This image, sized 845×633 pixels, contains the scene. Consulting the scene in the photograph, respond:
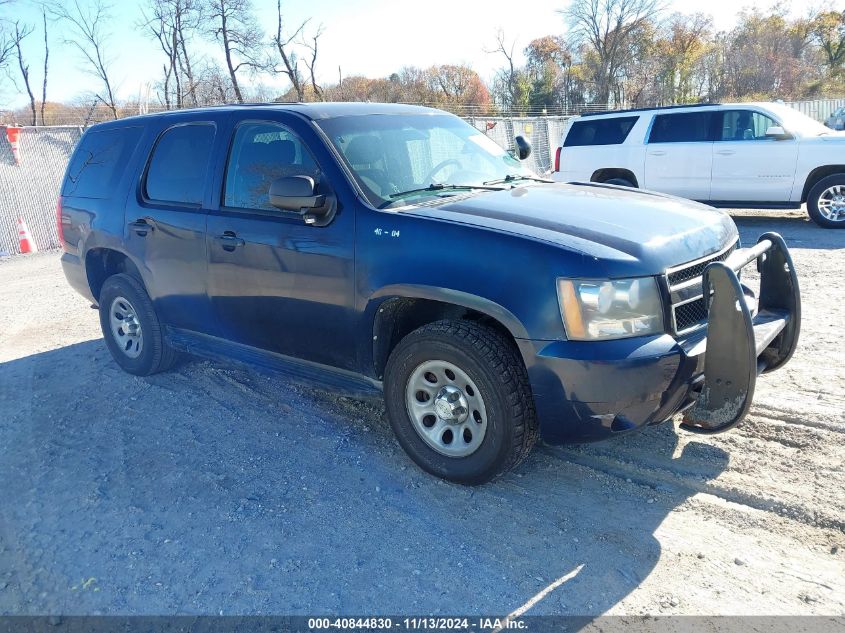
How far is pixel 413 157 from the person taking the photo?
4113 millimetres

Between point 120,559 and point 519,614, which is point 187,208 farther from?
point 519,614

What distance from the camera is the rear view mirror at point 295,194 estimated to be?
355 cm

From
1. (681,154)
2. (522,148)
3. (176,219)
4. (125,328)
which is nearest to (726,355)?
(522,148)

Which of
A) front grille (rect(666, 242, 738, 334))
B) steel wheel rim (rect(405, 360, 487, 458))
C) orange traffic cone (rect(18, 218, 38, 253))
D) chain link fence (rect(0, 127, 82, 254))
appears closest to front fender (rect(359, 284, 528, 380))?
steel wheel rim (rect(405, 360, 487, 458))

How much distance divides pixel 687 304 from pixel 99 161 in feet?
15.1

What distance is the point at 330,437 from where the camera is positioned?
4.15 metres

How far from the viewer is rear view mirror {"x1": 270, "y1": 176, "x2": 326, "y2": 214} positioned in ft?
11.6

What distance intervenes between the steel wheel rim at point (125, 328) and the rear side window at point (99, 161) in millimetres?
873

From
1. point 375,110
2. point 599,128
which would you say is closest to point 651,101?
point 599,128

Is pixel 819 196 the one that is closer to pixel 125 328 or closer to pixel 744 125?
pixel 744 125

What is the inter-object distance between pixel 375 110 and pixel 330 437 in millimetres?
2142

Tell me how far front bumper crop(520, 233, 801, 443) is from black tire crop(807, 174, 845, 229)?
8313 mm

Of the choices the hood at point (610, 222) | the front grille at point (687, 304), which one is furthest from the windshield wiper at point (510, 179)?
the front grille at point (687, 304)

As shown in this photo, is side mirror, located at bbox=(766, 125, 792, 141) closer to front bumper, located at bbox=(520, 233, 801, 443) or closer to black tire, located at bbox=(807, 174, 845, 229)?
black tire, located at bbox=(807, 174, 845, 229)
